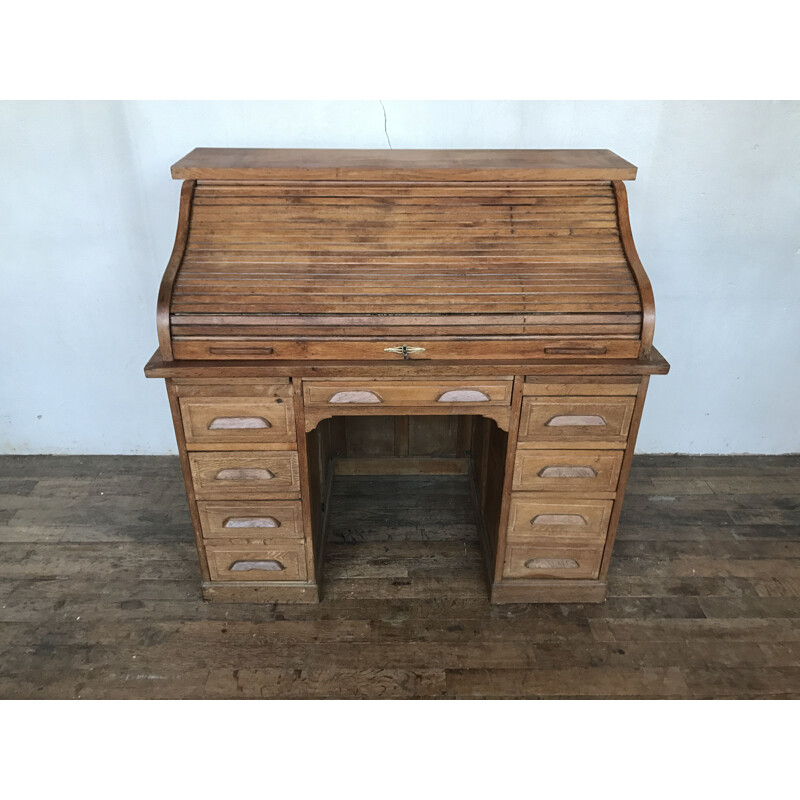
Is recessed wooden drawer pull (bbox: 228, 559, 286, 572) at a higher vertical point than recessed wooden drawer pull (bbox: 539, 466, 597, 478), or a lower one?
lower

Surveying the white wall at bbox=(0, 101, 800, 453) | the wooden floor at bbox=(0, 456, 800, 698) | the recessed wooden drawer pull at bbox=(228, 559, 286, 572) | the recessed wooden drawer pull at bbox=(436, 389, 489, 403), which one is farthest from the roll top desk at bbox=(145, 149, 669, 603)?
the white wall at bbox=(0, 101, 800, 453)

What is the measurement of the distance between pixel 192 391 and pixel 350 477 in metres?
1.29

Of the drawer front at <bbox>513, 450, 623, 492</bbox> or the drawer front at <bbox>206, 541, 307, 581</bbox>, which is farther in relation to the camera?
the drawer front at <bbox>206, 541, 307, 581</bbox>

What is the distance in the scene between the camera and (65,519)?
305 centimetres

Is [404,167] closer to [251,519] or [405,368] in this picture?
[405,368]

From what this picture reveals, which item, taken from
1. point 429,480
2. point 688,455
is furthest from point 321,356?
point 688,455

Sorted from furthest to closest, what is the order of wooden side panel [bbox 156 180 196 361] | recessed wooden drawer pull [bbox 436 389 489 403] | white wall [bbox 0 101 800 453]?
A: white wall [bbox 0 101 800 453] → recessed wooden drawer pull [bbox 436 389 489 403] → wooden side panel [bbox 156 180 196 361]

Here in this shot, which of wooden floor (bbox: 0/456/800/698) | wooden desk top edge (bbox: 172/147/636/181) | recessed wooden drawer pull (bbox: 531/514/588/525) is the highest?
wooden desk top edge (bbox: 172/147/636/181)

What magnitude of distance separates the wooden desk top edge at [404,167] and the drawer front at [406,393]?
2.38 ft

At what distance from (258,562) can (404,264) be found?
50.2 inches

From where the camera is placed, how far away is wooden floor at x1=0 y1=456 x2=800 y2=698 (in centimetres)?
231

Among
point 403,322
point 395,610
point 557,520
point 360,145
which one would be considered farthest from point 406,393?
point 360,145

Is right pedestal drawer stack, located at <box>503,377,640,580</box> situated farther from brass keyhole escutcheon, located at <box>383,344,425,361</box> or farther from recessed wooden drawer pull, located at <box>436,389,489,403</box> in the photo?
brass keyhole escutcheon, located at <box>383,344,425,361</box>

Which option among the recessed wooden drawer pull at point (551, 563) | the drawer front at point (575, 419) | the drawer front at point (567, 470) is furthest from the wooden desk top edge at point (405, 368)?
the recessed wooden drawer pull at point (551, 563)
